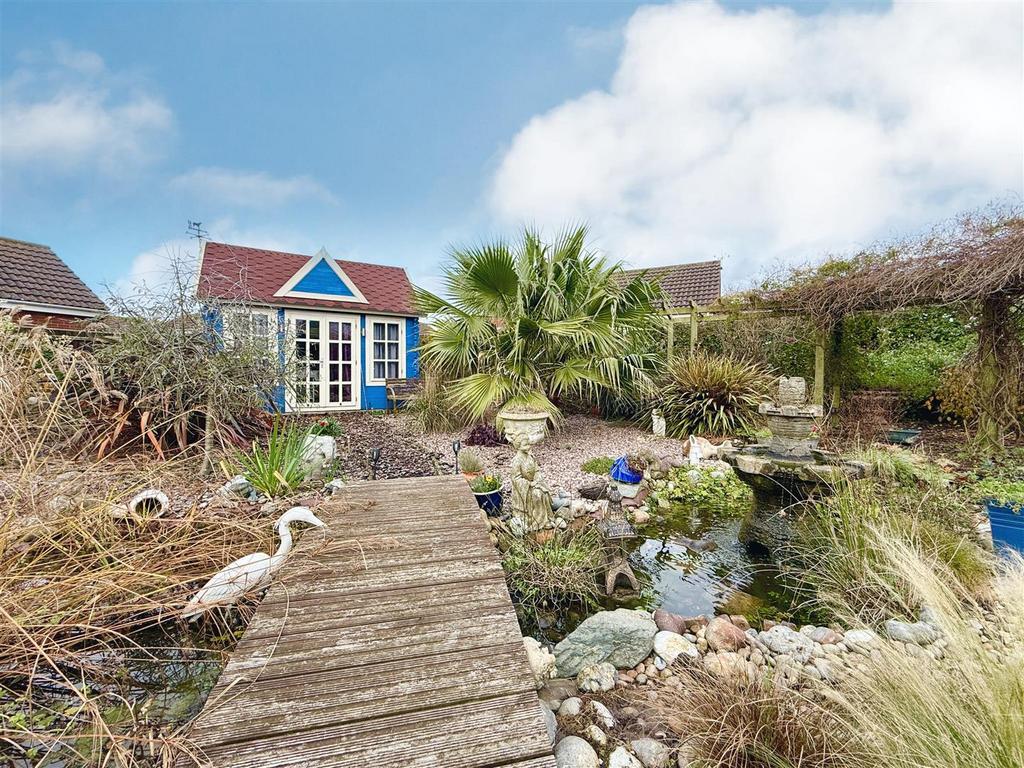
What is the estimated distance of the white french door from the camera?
29.5ft

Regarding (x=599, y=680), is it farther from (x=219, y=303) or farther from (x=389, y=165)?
(x=389, y=165)

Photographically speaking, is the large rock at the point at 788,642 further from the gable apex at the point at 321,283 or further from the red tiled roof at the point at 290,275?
the gable apex at the point at 321,283

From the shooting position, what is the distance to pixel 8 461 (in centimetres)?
189

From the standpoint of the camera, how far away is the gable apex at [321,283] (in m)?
9.01

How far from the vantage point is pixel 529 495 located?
3.25 meters

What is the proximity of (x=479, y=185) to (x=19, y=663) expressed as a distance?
10461 millimetres

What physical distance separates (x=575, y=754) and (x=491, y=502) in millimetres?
2378

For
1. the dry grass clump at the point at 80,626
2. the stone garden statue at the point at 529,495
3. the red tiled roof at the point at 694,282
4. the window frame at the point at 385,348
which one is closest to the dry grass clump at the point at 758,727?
the dry grass clump at the point at 80,626

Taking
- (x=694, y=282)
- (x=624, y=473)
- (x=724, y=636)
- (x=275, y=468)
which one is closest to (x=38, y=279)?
(x=275, y=468)

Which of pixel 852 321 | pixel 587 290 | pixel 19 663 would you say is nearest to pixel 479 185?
pixel 587 290

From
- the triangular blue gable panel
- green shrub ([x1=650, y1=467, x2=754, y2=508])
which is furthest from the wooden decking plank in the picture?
the triangular blue gable panel

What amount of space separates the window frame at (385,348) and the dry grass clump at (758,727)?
30.6ft

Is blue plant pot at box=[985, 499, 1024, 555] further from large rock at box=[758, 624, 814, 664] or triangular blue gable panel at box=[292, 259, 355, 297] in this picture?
triangular blue gable panel at box=[292, 259, 355, 297]

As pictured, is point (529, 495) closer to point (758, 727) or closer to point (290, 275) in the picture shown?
point (758, 727)
